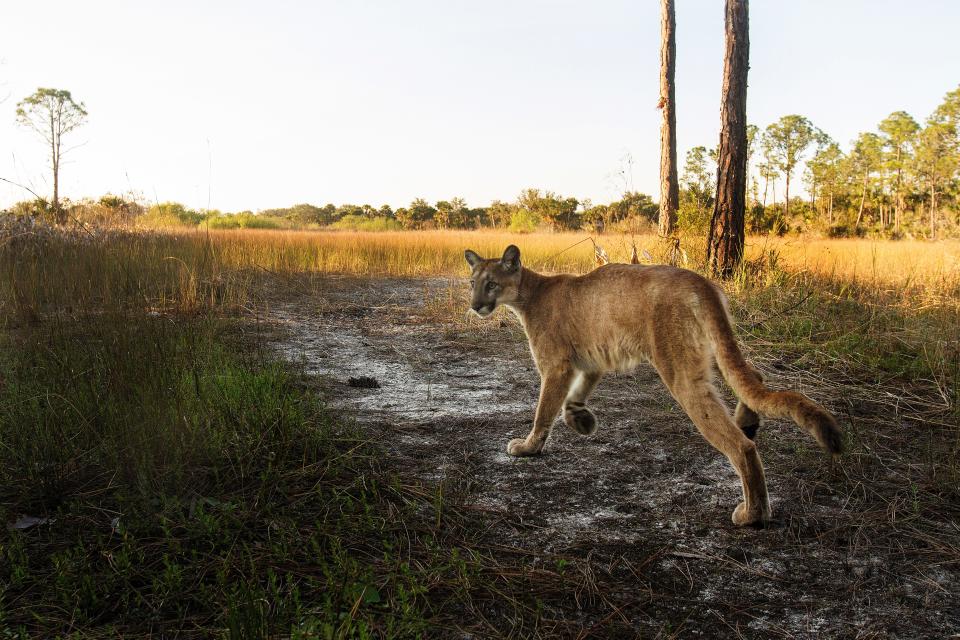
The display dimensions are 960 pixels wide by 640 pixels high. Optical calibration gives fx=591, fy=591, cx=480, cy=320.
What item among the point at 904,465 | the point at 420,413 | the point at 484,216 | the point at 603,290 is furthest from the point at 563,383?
the point at 484,216

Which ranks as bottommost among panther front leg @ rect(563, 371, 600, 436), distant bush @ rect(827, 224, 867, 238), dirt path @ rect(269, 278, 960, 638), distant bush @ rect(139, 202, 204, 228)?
dirt path @ rect(269, 278, 960, 638)

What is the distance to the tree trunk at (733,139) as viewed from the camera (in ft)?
29.5

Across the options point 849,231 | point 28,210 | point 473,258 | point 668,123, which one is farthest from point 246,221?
point 849,231

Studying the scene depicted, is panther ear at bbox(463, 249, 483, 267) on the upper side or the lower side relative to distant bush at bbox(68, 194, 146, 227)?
lower

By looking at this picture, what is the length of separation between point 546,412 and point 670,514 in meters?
1.03

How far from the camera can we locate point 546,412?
3822 millimetres

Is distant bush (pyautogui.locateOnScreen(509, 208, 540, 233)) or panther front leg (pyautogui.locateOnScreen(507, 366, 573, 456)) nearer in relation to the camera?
panther front leg (pyautogui.locateOnScreen(507, 366, 573, 456))

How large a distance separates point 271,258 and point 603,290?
11.6m

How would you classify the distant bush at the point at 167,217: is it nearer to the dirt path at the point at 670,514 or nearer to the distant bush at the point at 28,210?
the distant bush at the point at 28,210

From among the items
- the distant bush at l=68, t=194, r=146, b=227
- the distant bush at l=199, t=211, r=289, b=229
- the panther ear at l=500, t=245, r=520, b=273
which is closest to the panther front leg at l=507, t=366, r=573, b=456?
the panther ear at l=500, t=245, r=520, b=273

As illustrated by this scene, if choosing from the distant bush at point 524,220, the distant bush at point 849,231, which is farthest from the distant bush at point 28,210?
the distant bush at point 849,231

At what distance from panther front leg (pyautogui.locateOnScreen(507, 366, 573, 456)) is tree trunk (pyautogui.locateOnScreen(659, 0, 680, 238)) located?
364 inches

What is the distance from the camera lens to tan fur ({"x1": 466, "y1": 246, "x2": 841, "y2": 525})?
2.86 m

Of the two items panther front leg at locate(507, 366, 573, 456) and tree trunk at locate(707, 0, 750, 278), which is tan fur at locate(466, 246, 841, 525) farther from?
tree trunk at locate(707, 0, 750, 278)
